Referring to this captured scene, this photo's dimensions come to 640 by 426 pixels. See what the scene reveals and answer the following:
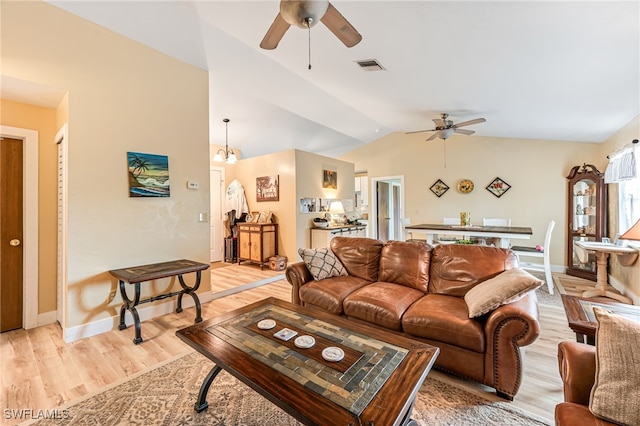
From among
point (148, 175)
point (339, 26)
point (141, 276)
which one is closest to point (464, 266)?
point (339, 26)

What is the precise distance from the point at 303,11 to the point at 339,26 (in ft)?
1.14

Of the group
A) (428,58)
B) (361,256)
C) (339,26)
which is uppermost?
(428,58)

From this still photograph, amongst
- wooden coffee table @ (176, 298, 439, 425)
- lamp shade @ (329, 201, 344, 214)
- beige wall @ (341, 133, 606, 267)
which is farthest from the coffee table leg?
beige wall @ (341, 133, 606, 267)

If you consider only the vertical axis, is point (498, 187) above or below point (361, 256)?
above

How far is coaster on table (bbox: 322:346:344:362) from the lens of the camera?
53.2 inches

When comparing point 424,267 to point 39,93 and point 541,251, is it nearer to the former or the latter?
point 541,251

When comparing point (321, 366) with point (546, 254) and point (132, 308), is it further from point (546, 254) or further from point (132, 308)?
point (546, 254)

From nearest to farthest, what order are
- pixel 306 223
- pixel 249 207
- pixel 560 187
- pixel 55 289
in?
pixel 55 289, pixel 560 187, pixel 306 223, pixel 249 207

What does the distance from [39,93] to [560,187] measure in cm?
798

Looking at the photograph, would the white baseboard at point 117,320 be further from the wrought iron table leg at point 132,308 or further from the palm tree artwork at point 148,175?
the palm tree artwork at point 148,175

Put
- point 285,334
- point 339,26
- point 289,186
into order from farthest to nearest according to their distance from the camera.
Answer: point 289,186 < point 339,26 < point 285,334

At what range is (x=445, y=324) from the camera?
6.23 ft

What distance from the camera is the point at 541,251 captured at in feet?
13.6

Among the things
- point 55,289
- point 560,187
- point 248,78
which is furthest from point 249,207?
point 560,187
